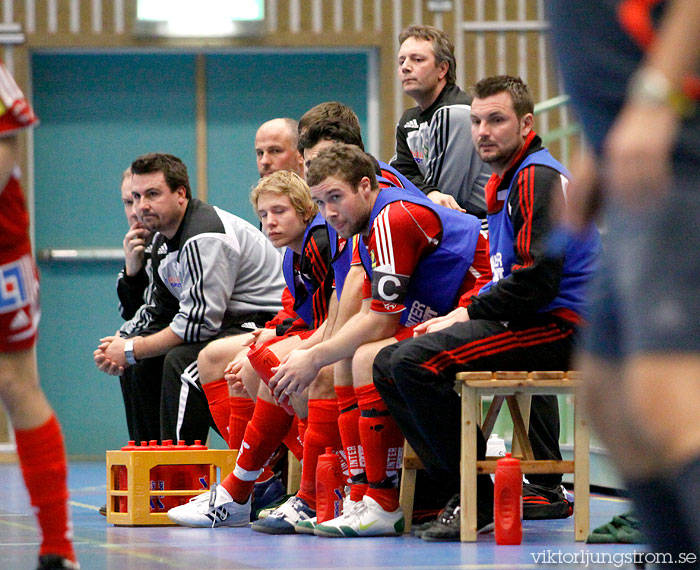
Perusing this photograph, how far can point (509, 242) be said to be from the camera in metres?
3.59

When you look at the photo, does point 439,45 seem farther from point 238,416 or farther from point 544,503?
point 544,503

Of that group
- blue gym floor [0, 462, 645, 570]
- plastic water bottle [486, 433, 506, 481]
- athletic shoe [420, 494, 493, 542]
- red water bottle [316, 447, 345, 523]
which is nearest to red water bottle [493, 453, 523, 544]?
blue gym floor [0, 462, 645, 570]

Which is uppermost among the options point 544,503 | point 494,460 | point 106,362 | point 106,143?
point 106,143

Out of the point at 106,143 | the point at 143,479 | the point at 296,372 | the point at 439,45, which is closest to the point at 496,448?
the point at 296,372

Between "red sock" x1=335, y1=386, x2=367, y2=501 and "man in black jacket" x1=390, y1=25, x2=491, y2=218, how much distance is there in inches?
43.6

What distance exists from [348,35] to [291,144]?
135 inches

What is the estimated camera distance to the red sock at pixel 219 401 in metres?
4.72

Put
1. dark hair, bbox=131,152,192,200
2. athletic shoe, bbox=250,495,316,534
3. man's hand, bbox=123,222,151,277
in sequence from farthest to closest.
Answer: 1. man's hand, bbox=123,222,151,277
2. dark hair, bbox=131,152,192,200
3. athletic shoe, bbox=250,495,316,534

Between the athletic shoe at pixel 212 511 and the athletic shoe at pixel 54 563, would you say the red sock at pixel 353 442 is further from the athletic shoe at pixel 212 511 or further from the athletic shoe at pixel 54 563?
the athletic shoe at pixel 54 563

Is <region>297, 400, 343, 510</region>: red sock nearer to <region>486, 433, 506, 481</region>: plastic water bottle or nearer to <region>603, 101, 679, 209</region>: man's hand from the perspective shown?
<region>486, 433, 506, 481</region>: plastic water bottle

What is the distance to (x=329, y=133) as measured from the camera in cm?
431

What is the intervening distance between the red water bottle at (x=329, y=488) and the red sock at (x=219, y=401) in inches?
39.6

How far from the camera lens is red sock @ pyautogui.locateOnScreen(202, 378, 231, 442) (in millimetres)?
4719

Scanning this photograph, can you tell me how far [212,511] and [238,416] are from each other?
0.54 meters
